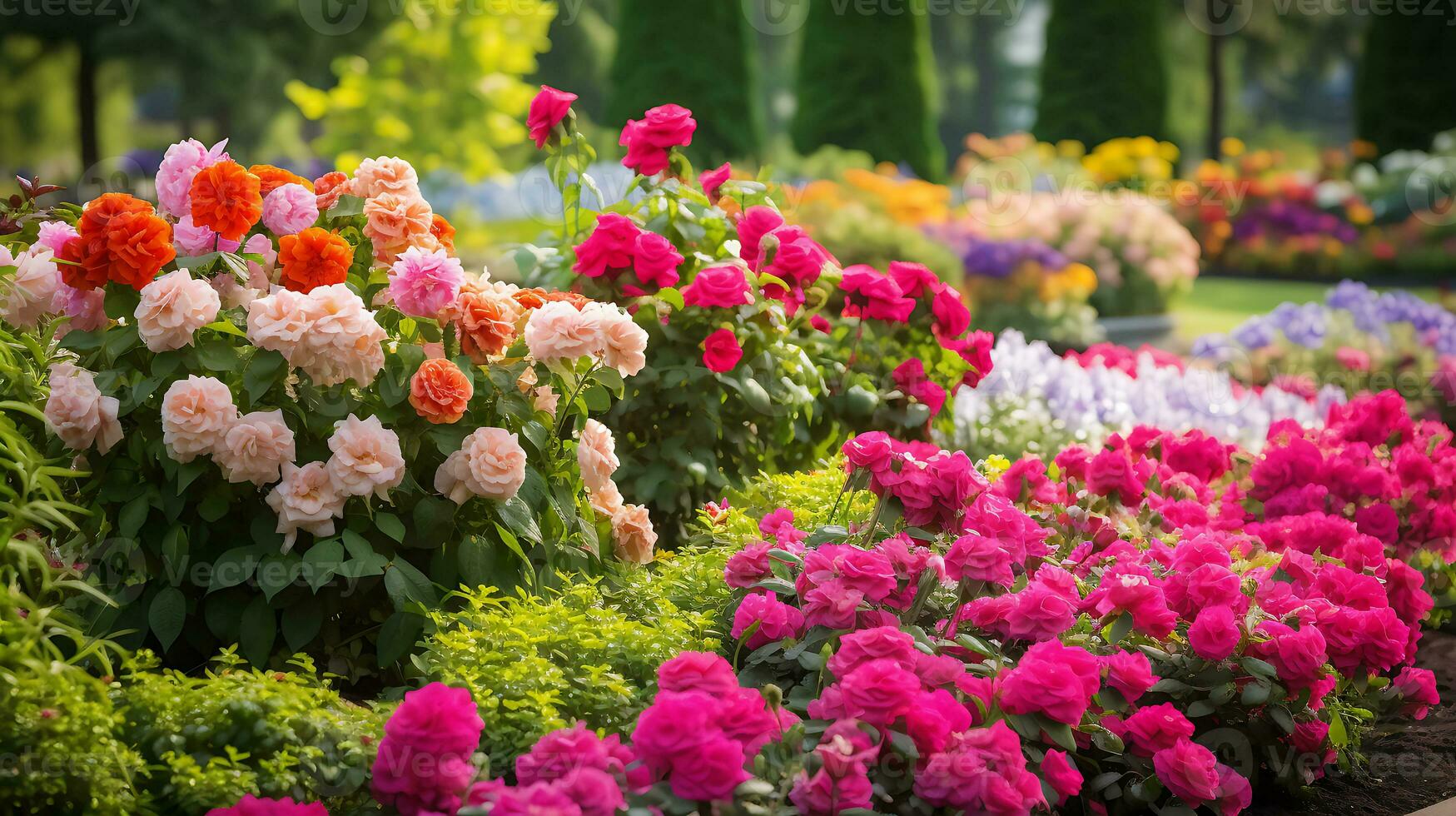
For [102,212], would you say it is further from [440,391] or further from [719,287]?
[719,287]

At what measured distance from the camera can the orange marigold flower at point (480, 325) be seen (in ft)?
9.61

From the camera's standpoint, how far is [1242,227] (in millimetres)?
17844

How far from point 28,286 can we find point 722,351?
184 cm

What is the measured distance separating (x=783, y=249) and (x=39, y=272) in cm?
216

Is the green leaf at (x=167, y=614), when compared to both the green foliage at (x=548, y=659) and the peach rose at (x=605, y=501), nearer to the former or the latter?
the green foliage at (x=548, y=659)

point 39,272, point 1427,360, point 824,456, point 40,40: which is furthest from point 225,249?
point 40,40

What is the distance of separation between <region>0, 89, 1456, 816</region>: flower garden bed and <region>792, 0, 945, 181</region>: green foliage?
1498 centimetres

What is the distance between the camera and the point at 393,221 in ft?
10.5

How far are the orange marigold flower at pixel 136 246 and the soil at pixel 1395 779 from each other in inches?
113

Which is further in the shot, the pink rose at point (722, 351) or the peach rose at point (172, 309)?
the pink rose at point (722, 351)

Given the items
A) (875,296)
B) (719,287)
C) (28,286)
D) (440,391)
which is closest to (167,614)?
(440,391)

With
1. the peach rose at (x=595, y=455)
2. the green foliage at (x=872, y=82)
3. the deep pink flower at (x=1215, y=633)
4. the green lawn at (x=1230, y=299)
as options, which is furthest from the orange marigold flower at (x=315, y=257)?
the green foliage at (x=872, y=82)

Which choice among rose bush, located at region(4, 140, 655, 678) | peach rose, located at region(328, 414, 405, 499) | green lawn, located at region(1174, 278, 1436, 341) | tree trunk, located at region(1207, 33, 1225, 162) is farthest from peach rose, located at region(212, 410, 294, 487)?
tree trunk, located at region(1207, 33, 1225, 162)

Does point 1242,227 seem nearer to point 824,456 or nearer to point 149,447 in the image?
point 824,456
